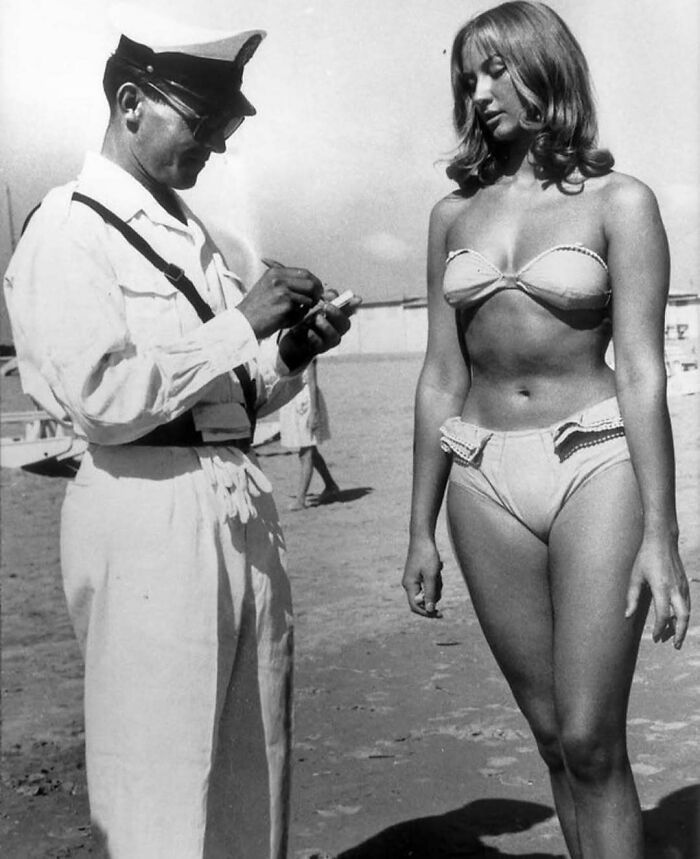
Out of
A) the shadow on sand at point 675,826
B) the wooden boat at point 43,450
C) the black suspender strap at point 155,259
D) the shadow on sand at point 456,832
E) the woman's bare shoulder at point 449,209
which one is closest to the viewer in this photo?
the black suspender strap at point 155,259

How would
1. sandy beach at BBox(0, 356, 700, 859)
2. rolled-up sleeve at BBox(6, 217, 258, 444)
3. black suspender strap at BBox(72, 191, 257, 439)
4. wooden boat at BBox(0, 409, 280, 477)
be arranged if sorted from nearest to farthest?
rolled-up sleeve at BBox(6, 217, 258, 444)
black suspender strap at BBox(72, 191, 257, 439)
sandy beach at BBox(0, 356, 700, 859)
wooden boat at BBox(0, 409, 280, 477)

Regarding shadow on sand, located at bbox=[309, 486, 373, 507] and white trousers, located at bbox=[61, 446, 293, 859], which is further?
shadow on sand, located at bbox=[309, 486, 373, 507]

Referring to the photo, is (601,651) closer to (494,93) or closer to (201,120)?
(494,93)

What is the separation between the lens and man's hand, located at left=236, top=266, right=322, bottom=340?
2.54 metres

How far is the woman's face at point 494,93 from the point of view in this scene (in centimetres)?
274

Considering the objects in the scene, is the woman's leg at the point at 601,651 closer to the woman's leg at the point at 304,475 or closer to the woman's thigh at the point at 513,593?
the woman's thigh at the point at 513,593

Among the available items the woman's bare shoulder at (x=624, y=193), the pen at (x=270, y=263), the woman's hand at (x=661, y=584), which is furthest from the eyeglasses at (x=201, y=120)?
the woman's hand at (x=661, y=584)

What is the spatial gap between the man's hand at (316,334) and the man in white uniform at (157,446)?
135mm

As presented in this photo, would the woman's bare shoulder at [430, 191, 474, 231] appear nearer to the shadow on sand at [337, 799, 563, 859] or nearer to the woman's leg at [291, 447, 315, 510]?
the shadow on sand at [337, 799, 563, 859]

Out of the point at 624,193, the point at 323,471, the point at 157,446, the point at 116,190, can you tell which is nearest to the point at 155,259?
the point at 116,190

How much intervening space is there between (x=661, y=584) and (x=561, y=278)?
662 mm

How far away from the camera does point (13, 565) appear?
28.2 feet

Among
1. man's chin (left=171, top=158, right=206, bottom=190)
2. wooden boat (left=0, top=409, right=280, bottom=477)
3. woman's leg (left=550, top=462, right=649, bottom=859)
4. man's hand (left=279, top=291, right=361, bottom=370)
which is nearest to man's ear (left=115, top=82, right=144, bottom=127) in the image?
man's chin (left=171, top=158, right=206, bottom=190)

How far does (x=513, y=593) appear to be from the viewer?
2820 mm
